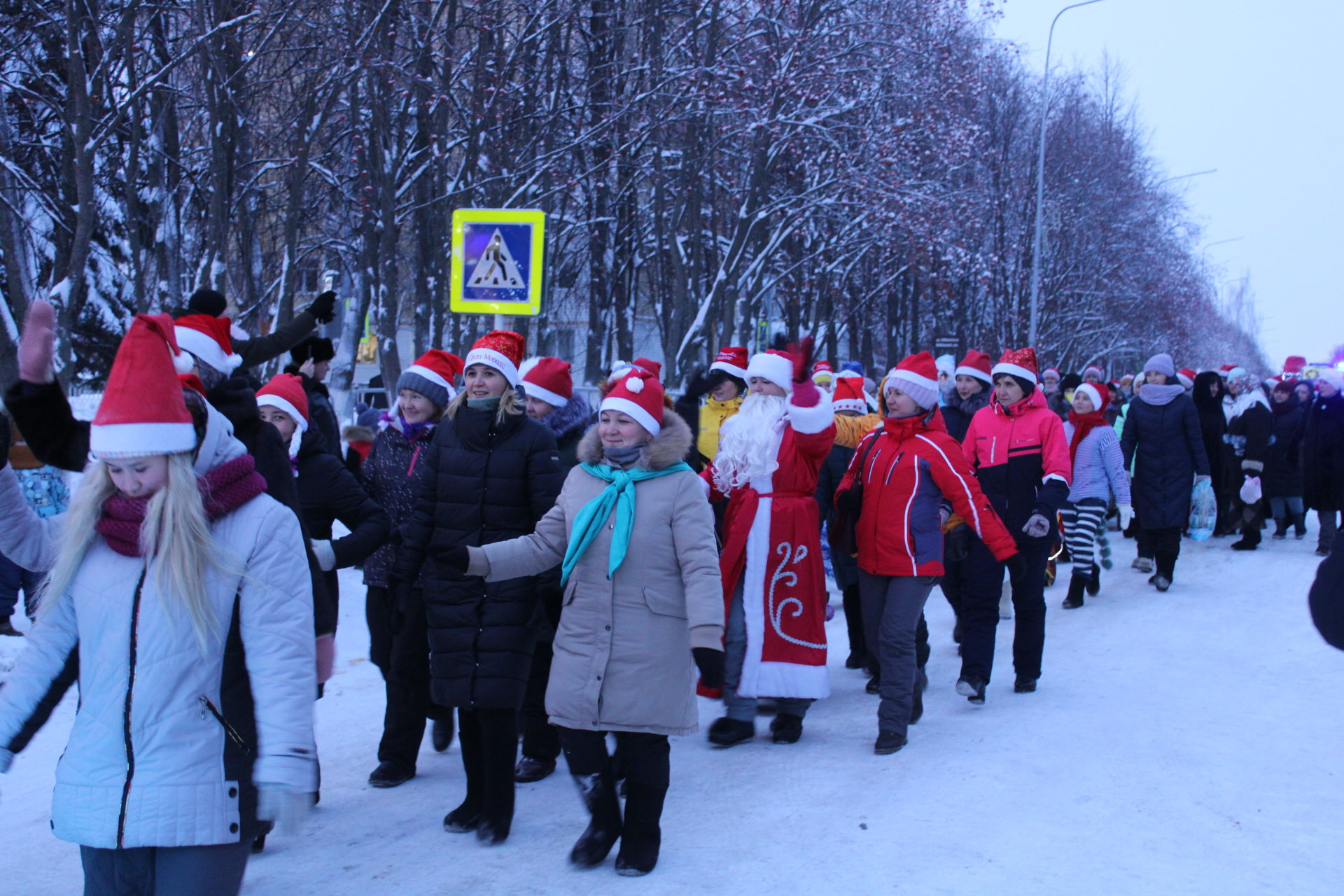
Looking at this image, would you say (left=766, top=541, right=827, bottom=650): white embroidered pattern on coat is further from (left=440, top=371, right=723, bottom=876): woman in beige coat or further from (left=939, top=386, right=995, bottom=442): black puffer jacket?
(left=939, top=386, right=995, bottom=442): black puffer jacket

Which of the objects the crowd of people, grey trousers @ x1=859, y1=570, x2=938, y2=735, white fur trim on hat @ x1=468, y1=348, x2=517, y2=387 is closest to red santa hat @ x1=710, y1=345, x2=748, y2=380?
the crowd of people

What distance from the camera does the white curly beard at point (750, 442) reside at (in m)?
5.85

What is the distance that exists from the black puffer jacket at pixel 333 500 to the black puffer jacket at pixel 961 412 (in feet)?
17.0

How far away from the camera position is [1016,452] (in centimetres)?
718

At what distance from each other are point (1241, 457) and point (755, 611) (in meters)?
10.8

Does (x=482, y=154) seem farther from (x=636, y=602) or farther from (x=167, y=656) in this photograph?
(x=167, y=656)

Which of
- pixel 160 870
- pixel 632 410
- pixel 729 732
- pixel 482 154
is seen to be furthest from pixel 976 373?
pixel 482 154

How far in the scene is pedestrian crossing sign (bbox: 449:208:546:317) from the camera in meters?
8.58

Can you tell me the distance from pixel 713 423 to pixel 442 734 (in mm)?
2577

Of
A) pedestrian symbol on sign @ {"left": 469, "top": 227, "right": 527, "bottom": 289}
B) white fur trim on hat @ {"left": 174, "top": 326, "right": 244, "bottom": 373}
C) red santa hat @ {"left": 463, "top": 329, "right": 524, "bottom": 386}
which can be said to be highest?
pedestrian symbol on sign @ {"left": 469, "top": 227, "right": 527, "bottom": 289}

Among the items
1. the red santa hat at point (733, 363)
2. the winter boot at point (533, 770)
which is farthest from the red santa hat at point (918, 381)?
the winter boot at point (533, 770)

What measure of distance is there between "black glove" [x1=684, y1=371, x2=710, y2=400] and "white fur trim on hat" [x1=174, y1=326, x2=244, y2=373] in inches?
140

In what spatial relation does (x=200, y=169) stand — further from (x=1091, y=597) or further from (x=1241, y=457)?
(x=1241, y=457)

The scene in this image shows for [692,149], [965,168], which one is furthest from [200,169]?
[965,168]
